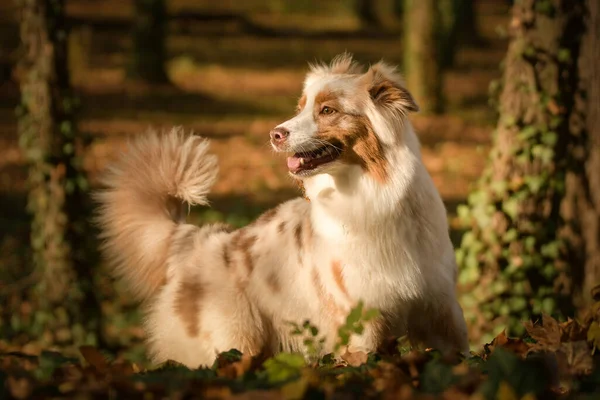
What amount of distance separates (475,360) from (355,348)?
4.11 ft

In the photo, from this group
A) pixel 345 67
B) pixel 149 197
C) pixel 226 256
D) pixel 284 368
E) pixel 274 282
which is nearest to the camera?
pixel 284 368

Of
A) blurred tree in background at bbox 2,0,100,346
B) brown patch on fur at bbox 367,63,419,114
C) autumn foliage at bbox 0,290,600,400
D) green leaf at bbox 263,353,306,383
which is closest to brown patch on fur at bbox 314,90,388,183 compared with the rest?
brown patch on fur at bbox 367,63,419,114

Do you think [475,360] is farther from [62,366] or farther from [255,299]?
[255,299]

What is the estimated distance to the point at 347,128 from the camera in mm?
4465

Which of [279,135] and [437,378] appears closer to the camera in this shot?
[437,378]

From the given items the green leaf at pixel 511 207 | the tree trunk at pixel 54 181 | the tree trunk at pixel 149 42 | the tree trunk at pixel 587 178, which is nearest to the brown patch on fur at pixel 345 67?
the green leaf at pixel 511 207

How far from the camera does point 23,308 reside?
8.35 metres

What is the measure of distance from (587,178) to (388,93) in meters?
2.35

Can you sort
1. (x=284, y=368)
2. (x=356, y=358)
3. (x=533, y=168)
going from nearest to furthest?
(x=284, y=368)
(x=356, y=358)
(x=533, y=168)

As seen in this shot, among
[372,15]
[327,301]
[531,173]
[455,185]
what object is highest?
[372,15]

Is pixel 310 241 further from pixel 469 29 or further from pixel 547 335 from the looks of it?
pixel 469 29

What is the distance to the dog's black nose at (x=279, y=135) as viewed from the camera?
4.38 meters

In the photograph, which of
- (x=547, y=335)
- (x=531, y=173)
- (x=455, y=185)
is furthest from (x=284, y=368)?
(x=455, y=185)

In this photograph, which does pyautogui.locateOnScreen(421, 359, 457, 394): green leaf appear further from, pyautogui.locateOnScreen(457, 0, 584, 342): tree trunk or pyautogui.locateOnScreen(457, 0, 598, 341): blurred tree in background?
pyautogui.locateOnScreen(457, 0, 598, 341): blurred tree in background
